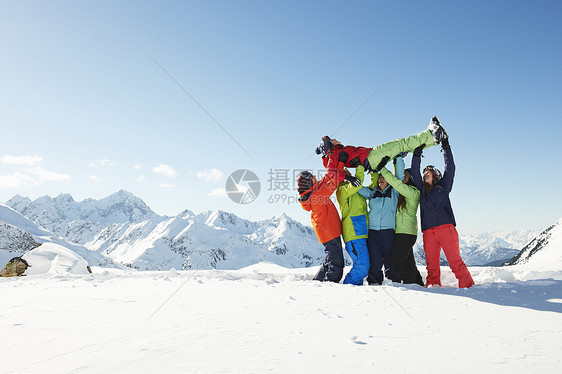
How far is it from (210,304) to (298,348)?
1.71 metres

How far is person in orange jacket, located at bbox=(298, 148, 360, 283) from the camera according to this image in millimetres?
6156

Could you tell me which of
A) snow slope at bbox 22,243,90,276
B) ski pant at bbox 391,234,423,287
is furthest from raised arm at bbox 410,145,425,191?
snow slope at bbox 22,243,90,276

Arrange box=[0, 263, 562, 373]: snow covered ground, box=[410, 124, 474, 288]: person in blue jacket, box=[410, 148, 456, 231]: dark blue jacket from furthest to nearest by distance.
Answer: box=[410, 148, 456, 231]: dark blue jacket < box=[410, 124, 474, 288]: person in blue jacket < box=[0, 263, 562, 373]: snow covered ground

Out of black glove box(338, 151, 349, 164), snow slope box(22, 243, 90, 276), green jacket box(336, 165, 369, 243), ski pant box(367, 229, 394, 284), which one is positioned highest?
black glove box(338, 151, 349, 164)

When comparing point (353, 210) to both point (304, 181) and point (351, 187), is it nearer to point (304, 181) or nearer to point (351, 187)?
point (351, 187)

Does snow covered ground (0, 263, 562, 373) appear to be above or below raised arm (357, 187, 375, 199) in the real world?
below

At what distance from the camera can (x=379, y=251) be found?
6.22 metres

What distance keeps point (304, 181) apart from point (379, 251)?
2177mm

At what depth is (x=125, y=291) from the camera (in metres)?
4.61

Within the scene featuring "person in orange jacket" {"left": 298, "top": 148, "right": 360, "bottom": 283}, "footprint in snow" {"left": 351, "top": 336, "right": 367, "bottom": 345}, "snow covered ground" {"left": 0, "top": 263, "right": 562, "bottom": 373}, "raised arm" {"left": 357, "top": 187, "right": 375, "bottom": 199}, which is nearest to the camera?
"snow covered ground" {"left": 0, "top": 263, "right": 562, "bottom": 373}

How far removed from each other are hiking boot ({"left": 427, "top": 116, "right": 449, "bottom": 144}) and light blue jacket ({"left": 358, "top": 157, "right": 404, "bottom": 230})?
0.79 m

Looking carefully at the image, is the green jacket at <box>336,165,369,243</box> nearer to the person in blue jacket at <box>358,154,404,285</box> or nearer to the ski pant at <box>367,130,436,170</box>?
the person in blue jacket at <box>358,154,404,285</box>

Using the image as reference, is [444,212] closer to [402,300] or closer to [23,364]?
[402,300]

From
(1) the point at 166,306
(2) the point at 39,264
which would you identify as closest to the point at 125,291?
(1) the point at 166,306
